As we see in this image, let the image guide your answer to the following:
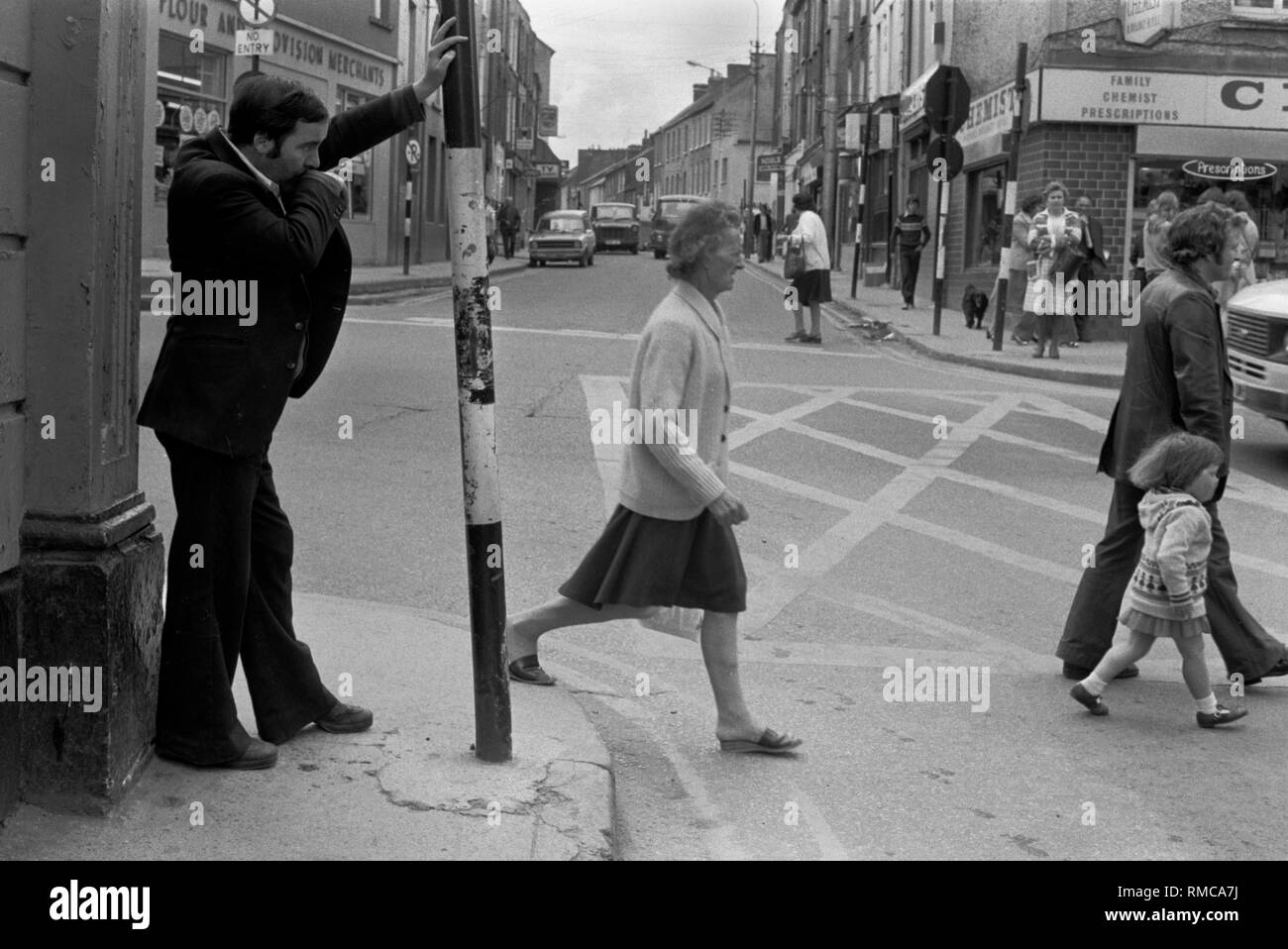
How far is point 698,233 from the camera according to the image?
493 centimetres

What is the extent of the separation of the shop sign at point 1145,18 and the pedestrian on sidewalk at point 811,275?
552cm

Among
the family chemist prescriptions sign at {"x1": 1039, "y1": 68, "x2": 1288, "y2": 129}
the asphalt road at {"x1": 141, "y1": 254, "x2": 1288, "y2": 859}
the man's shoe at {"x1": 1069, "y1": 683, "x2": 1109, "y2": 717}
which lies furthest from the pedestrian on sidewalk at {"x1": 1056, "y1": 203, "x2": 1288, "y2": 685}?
the family chemist prescriptions sign at {"x1": 1039, "y1": 68, "x2": 1288, "y2": 129}

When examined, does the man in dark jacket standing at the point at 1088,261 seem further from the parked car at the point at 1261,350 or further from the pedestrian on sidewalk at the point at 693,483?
the pedestrian on sidewalk at the point at 693,483

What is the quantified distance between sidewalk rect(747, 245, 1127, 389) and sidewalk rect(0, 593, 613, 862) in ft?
33.4

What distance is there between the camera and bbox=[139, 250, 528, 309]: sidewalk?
2077cm

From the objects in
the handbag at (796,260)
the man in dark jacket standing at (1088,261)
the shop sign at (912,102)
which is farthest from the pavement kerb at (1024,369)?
the shop sign at (912,102)

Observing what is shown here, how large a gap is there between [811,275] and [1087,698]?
13424 millimetres

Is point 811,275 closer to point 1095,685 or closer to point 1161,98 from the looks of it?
point 1161,98

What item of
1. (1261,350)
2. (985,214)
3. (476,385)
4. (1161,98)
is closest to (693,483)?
(476,385)

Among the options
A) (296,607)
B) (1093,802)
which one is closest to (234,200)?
(296,607)

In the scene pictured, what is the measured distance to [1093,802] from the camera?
477 cm
